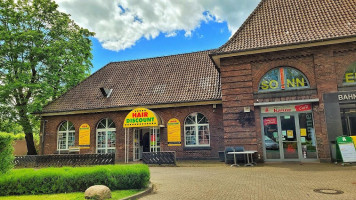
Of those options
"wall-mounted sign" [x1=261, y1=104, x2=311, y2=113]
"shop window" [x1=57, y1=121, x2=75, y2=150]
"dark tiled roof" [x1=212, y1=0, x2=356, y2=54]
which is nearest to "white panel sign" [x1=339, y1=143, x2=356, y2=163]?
"wall-mounted sign" [x1=261, y1=104, x2=311, y2=113]

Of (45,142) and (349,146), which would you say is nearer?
(349,146)

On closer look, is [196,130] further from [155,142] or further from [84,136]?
[84,136]

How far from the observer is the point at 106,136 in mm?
18703

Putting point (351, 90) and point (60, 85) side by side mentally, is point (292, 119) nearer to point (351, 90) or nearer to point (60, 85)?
point (351, 90)

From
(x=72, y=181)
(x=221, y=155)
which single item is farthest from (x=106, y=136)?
(x=72, y=181)

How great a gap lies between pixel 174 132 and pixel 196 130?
1.49m

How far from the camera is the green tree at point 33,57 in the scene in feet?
65.6

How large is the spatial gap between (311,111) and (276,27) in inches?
200

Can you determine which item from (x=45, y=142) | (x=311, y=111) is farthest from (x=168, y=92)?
(x=45, y=142)

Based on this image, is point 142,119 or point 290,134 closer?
point 290,134

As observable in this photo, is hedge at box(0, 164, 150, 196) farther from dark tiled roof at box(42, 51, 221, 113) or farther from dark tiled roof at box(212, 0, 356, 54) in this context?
dark tiled roof at box(42, 51, 221, 113)

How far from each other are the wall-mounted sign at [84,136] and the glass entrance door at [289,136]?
496 inches

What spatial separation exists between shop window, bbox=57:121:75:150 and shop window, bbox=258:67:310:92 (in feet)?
47.4

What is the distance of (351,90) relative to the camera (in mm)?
11969
